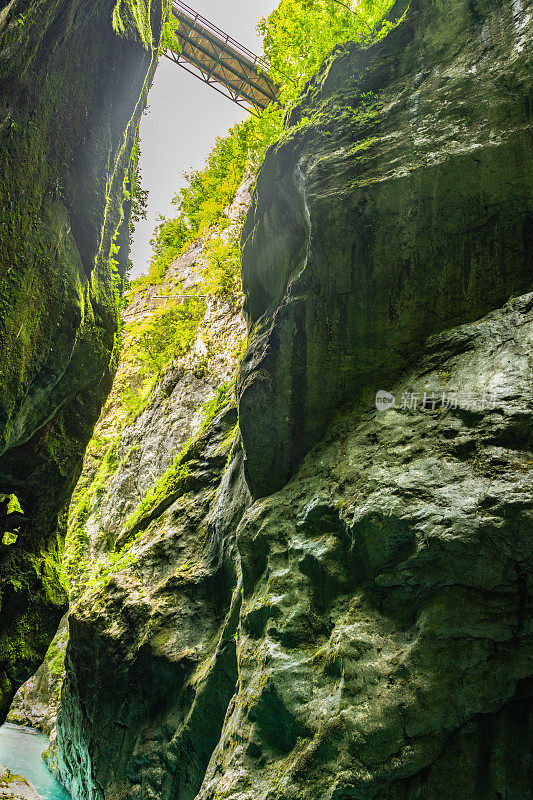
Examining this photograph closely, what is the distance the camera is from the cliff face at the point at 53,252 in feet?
14.3

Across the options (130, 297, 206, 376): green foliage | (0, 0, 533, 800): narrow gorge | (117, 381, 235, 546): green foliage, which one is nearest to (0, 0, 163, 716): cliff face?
(0, 0, 533, 800): narrow gorge

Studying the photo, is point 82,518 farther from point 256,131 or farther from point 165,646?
point 256,131

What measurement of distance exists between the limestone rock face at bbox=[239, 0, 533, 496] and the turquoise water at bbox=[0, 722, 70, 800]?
9.18m

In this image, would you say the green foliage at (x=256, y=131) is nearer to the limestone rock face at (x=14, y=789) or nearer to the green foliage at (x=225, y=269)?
the green foliage at (x=225, y=269)

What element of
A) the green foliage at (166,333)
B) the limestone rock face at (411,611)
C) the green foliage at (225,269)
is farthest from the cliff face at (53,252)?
the green foliage at (166,333)

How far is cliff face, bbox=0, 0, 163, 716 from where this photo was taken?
4359 millimetres

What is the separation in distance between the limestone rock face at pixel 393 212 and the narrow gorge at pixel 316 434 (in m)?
0.02

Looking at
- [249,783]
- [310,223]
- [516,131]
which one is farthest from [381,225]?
[249,783]

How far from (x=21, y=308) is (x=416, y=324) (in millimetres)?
3622

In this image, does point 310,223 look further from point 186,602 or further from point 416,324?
point 186,602

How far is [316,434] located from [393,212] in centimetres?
220

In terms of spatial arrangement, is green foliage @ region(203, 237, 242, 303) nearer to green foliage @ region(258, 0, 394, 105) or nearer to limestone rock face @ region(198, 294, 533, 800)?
green foliage @ region(258, 0, 394, 105)

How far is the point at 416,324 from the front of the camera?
4.66 m

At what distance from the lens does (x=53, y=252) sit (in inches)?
203
